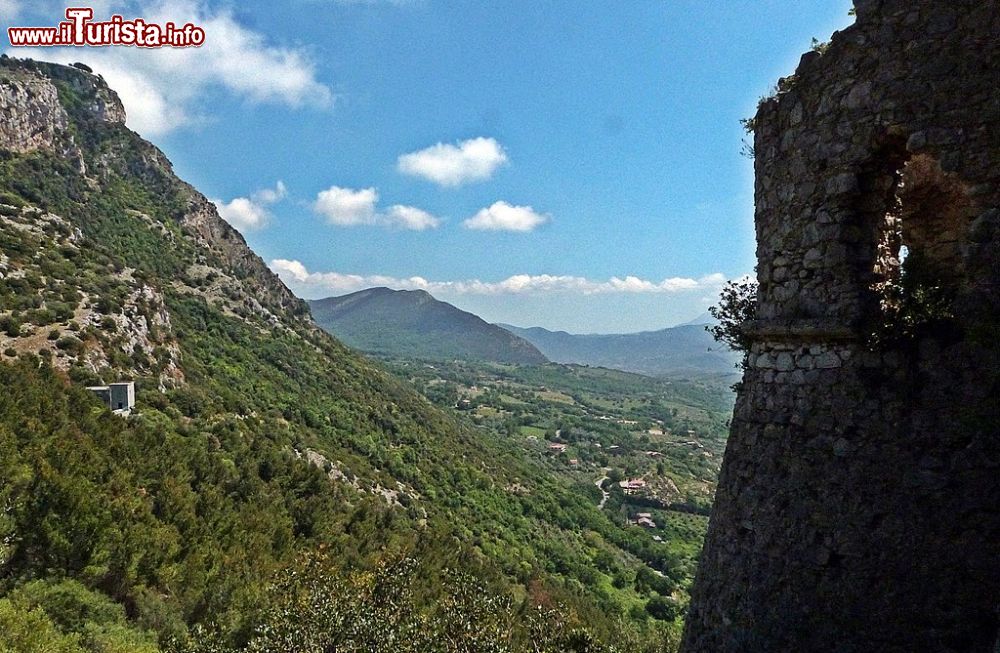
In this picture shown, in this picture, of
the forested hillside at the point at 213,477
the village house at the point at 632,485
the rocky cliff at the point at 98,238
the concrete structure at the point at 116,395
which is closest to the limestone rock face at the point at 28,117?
the rocky cliff at the point at 98,238

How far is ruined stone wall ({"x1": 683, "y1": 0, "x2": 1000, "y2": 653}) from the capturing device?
10.1 feet

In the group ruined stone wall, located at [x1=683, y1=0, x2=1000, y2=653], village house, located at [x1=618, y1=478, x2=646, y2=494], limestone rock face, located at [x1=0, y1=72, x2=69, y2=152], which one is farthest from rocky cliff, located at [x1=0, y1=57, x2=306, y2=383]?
village house, located at [x1=618, y1=478, x2=646, y2=494]

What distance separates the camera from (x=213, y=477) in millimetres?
21812

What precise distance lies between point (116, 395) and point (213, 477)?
608cm

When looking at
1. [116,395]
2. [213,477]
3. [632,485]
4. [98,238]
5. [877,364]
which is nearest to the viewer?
[877,364]

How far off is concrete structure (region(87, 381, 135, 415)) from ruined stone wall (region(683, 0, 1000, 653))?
85.6 ft

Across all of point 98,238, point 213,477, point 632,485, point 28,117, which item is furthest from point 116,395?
point 632,485

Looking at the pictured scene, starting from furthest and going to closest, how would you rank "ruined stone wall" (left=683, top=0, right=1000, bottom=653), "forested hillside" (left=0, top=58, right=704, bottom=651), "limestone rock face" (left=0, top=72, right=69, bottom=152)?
"limestone rock face" (left=0, top=72, right=69, bottom=152)
"forested hillside" (left=0, top=58, right=704, bottom=651)
"ruined stone wall" (left=683, top=0, right=1000, bottom=653)

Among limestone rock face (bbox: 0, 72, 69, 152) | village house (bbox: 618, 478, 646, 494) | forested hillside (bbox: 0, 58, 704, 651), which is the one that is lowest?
village house (bbox: 618, 478, 646, 494)

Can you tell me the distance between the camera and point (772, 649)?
3512mm

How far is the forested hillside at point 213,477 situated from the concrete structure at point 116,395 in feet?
2.35

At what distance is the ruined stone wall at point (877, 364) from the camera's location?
306 centimetres

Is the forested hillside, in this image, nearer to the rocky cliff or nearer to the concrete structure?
the rocky cliff

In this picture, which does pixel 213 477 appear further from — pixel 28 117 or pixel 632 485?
pixel 632 485
